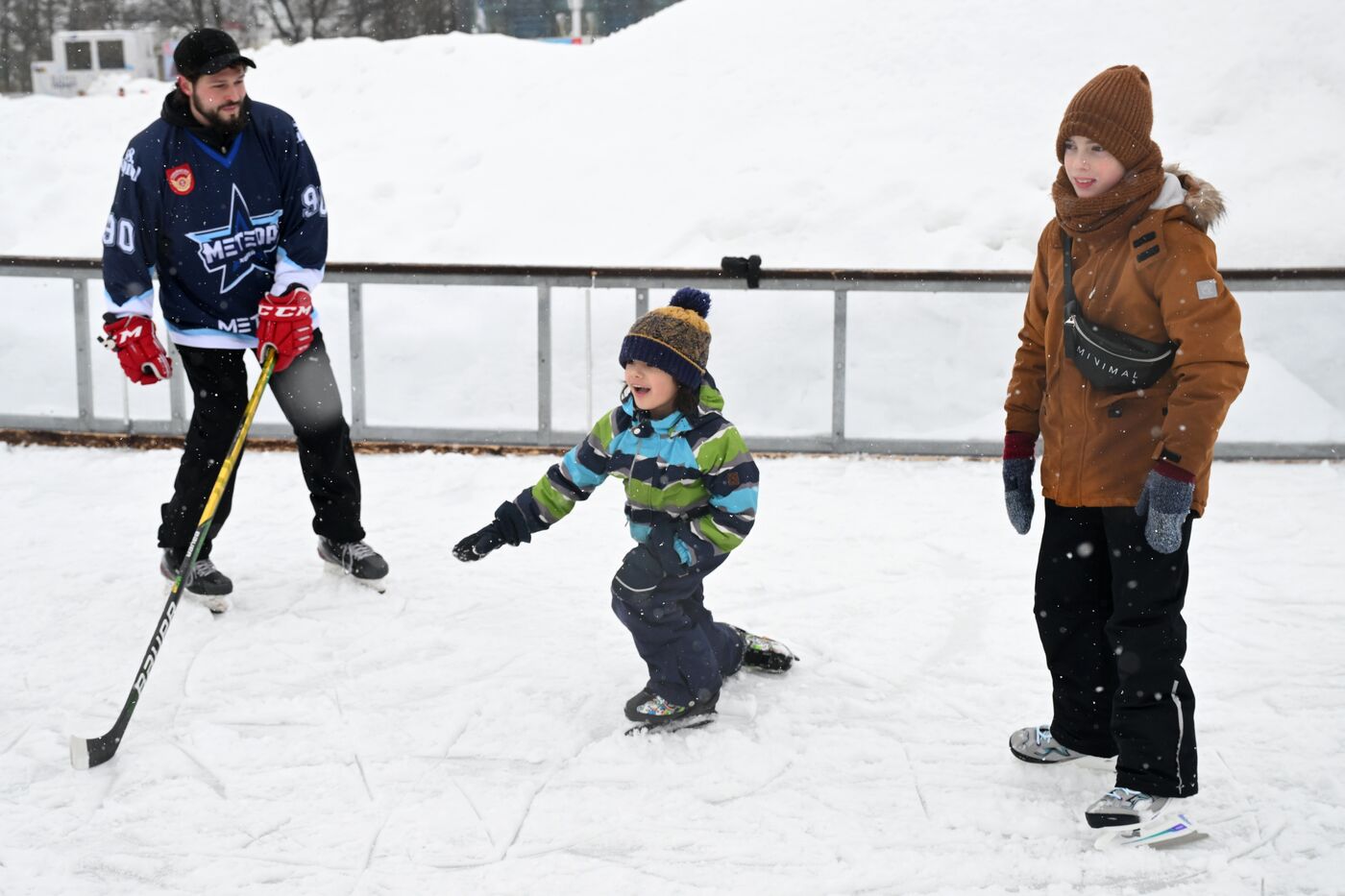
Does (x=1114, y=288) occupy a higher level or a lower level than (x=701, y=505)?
higher

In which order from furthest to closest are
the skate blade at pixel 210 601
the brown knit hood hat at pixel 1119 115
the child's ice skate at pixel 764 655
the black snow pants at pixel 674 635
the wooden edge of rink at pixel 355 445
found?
the wooden edge of rink at pixel 355 445 → the skate blade at pixel 210 601 → the child's ice skate at pixel 764 655 → the black snow pants at pixel 674 635 → the brown knit hood hat at pixel 1119 115

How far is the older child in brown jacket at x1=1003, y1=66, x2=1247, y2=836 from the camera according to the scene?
2410mm

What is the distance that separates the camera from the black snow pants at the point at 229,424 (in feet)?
13.3

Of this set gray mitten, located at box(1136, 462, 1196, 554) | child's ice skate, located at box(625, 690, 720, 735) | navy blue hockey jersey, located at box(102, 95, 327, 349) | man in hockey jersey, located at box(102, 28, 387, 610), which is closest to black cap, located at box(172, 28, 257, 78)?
man in hockey jersey, located at box(102, 28, 387, 610)

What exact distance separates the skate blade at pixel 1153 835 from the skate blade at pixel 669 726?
3.29ft

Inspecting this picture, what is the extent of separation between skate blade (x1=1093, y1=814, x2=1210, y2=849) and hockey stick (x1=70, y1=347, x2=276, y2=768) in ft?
7.38

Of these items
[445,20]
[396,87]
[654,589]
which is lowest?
[654,589]

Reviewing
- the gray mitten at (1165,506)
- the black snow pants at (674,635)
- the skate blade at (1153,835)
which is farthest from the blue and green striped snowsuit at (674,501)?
the skate blade at (1153,835)

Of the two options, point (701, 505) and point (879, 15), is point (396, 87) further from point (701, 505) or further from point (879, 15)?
point (701, 505)

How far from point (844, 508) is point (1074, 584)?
2564 millimetres

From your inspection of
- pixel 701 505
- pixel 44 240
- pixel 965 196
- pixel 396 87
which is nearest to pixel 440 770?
pixel 701 505

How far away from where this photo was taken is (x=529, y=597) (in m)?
4.25

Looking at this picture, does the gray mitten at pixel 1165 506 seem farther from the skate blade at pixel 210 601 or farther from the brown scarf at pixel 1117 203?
the skate blade at pixel 210 601

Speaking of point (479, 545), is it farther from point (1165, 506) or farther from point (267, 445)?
point (267, 445)
